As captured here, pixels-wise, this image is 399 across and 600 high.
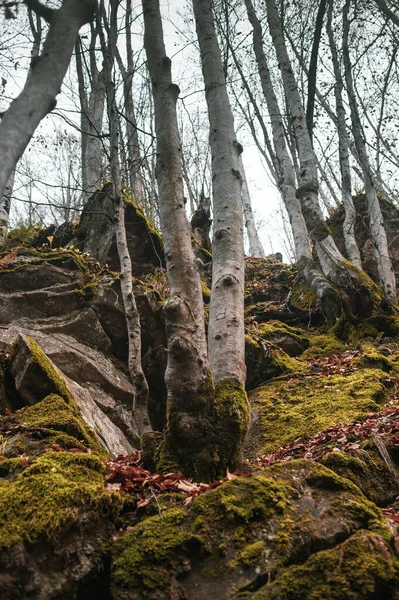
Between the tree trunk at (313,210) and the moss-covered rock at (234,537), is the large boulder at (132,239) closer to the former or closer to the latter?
the tree trunk at (313,210)

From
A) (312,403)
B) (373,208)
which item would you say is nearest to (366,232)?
(373,208)

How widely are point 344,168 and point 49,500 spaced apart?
10172mm

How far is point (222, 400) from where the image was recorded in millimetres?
2926

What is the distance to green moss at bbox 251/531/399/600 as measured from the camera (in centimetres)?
153

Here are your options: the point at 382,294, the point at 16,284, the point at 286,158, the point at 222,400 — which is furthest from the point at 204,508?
the point at 286,158

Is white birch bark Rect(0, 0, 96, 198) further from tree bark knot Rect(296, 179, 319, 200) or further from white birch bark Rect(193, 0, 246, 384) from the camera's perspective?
tree bark knot Rect(296, 179, 319, 200)

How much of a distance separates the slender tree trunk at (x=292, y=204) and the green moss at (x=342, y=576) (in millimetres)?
6436

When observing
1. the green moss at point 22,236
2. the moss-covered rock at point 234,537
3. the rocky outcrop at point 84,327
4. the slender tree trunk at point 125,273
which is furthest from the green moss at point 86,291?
the moss-covered rock at point 234,537

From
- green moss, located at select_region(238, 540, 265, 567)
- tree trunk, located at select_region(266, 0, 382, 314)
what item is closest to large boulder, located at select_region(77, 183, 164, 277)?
tree trunk, located at select_region(266, 0, 382, 314)

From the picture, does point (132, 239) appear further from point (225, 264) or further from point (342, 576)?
point (342, 576)

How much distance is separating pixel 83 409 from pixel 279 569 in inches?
122

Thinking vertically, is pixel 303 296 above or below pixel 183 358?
above

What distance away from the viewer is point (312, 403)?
498 centimetres

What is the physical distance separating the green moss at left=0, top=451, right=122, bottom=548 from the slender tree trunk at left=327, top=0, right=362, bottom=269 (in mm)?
7845
